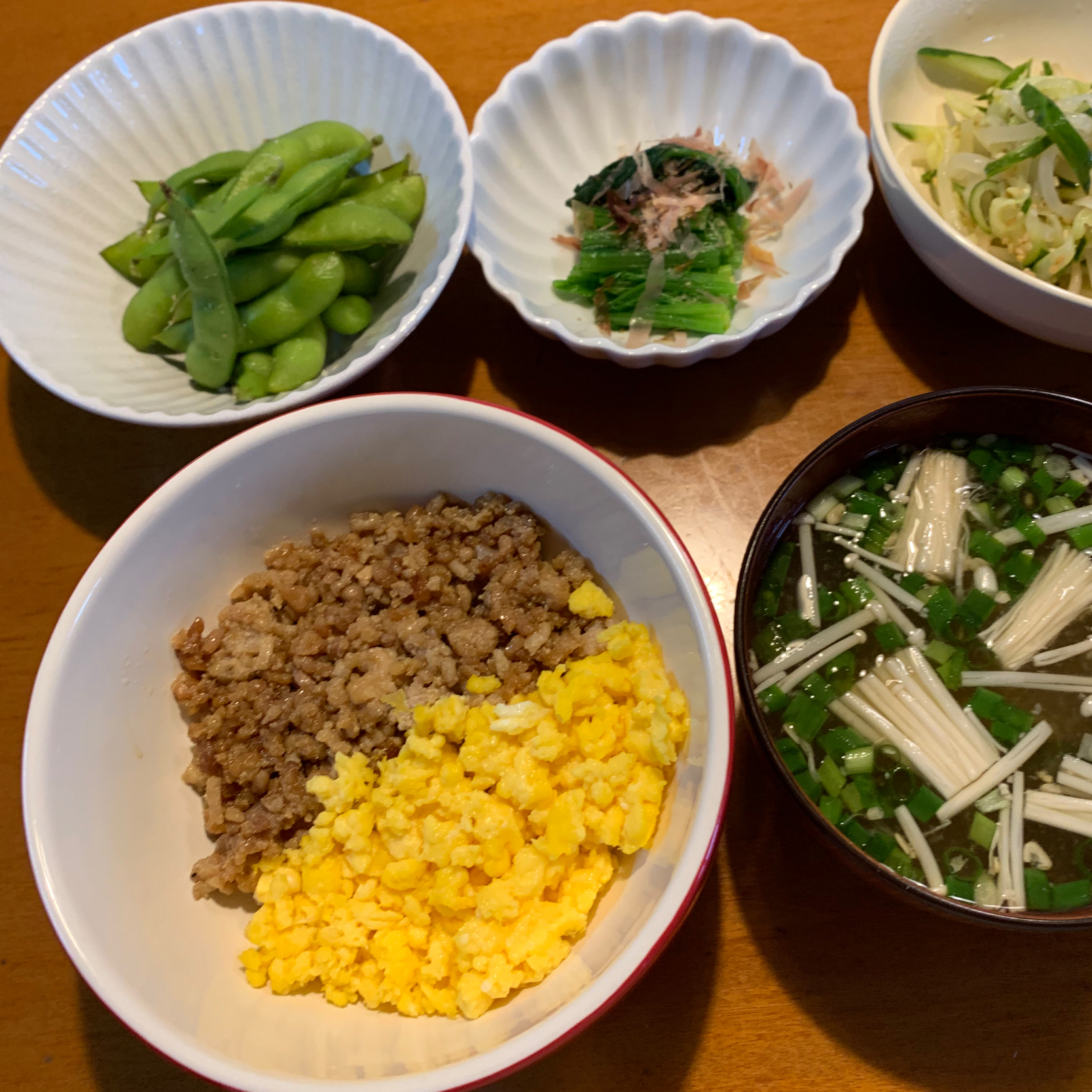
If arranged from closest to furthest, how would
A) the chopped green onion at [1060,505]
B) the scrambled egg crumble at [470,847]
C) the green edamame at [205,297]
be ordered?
the scrambled egg crumble at [470,847], the chopped green onion at [1060,505], the green edamame at [205,297]

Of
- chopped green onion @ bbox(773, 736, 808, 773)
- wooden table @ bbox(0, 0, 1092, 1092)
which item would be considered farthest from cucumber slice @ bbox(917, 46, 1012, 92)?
chopped green onion @ bbox(773, 736, 808, 773)

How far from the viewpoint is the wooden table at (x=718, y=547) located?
1197mm

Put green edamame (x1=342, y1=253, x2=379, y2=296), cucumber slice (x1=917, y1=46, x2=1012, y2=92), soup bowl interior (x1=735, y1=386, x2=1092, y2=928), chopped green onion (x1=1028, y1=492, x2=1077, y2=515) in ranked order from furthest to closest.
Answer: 1. cucumber slice (x1=917, y1=46, x2=1012, y2=92)
2. green edamame (x1=342, y1=253, x2=379, y2=296)
3. chopped green onion (x1=1028, y1=492, x2=1077, y2=515)
4. soup bowl interior (x1=735, y1=386, x2=1092, y2=928)

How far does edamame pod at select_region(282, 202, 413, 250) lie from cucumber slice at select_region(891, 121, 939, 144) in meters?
1.02

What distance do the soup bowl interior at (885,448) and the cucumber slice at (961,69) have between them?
0.85m

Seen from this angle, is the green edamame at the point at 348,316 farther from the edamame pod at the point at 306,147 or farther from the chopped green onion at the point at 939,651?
the chopped green onion at the point at 939,651

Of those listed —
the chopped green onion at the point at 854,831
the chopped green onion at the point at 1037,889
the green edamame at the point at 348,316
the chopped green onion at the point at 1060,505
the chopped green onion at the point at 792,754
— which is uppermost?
the green edamame at the point at 348,316

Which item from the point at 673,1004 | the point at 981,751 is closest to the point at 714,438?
the point at 981,751

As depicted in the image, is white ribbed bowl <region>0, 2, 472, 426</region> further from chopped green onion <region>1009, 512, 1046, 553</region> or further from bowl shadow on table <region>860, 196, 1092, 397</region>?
chopped green onion <region>1009, 512, 1046, 553</region>

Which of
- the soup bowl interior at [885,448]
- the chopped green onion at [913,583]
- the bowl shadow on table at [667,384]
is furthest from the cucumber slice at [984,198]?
the chopped green onion at [913,583]

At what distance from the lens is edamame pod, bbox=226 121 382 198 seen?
4.91 feet

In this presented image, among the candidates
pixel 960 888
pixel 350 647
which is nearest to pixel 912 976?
pixel 960 888

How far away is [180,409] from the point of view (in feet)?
4.68

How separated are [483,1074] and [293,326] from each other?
1.22 meters
